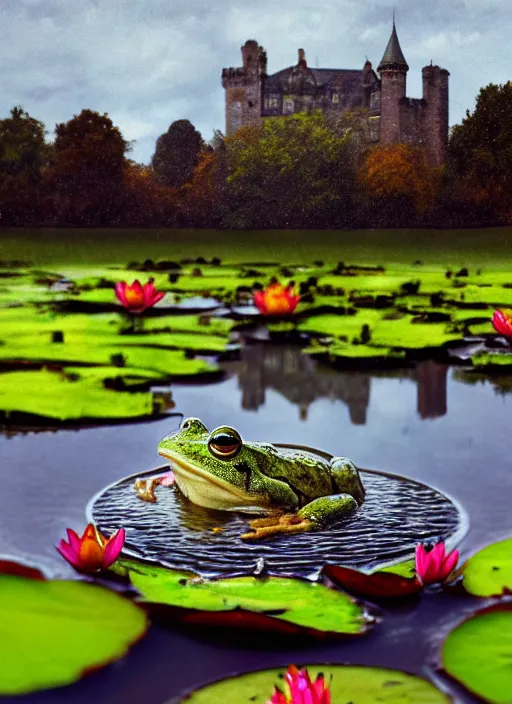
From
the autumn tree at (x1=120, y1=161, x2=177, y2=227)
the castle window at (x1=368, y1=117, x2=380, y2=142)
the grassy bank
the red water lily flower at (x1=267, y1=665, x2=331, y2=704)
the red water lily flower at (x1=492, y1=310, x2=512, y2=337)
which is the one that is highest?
the castle window at (x1=368, y1=117, x2=380, y2=142)

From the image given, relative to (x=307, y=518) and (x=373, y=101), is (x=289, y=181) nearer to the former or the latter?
(x=373, y=101)

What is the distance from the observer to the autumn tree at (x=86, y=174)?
658 inches

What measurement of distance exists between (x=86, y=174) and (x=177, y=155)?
161 cm

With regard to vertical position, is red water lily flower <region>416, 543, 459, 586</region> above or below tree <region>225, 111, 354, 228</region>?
below

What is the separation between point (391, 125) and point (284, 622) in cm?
2371

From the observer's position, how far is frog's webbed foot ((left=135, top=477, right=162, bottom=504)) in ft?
7.88

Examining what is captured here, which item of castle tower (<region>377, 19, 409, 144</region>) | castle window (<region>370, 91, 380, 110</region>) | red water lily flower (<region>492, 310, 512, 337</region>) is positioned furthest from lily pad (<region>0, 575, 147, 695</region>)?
castle window (<region>370, 91, 380, 110</region>)

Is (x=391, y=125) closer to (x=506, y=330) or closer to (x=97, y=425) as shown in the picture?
(x=506, y=330)

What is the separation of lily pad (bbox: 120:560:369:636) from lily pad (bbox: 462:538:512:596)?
24 centimetres

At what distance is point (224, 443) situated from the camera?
7.14 ft

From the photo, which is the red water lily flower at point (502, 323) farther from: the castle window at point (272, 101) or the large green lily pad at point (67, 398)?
the castle window at point (272, 101)

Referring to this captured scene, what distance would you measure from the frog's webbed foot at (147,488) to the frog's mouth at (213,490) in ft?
0.45

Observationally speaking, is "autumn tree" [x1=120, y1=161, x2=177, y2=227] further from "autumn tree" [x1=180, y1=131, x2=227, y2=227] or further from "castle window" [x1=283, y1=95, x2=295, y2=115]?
"castle window" [x1=283, y1=95, x2=295, y2=115]

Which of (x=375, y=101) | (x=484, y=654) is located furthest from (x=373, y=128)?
(x=484, y=654)
